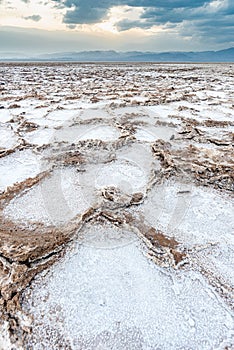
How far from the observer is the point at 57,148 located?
15.8 feet


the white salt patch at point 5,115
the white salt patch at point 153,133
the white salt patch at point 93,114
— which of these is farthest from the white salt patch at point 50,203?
the white salt patch at point 5,115

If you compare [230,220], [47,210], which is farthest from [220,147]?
[47,210]

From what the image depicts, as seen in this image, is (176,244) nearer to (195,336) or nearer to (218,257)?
(218,257)

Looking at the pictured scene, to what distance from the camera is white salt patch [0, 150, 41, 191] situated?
145 inches

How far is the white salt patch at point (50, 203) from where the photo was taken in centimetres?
286

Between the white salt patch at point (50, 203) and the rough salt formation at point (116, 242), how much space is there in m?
0.01

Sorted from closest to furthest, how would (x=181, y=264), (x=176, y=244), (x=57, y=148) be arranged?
(x=181, y=264) < (x=176, y=244) < (x=57, y=148)

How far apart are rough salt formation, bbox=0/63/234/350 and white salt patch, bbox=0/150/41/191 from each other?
0.02 meters

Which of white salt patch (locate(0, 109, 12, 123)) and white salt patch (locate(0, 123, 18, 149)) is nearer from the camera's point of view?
white salt patch (locate(0, 123, 18, 149))

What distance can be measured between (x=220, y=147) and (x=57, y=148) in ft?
10.2

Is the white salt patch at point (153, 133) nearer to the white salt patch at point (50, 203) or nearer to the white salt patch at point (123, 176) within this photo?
the white salt patch at point (123, 176)

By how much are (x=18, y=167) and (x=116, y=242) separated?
2.38 metres

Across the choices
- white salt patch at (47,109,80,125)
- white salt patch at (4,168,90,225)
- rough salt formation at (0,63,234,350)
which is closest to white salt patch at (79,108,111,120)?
white salt patch at (47,109,80,125)

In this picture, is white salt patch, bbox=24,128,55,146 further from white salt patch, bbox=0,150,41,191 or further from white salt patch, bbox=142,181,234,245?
white salt patch, bbox=142,181,234,245
